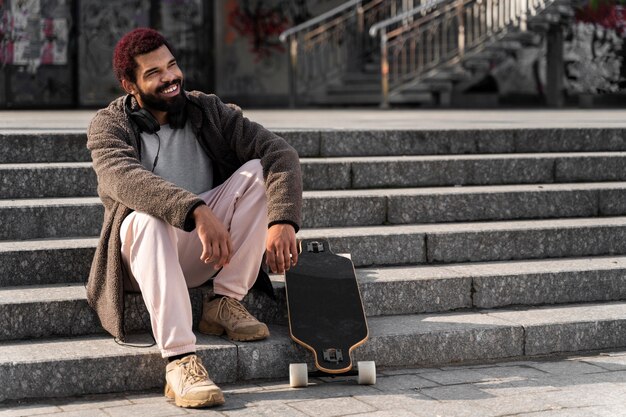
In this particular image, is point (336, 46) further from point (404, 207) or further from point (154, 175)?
point (154, 175)

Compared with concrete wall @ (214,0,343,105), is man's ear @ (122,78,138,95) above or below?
below

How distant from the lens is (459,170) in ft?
23.7

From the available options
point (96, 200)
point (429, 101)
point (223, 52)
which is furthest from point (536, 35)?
point (96, 200)

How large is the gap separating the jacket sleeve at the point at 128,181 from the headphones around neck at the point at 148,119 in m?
0.08

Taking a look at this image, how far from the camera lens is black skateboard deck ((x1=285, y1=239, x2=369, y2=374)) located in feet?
16.4

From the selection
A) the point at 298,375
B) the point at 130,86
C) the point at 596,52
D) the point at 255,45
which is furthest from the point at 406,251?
the point at 255,45

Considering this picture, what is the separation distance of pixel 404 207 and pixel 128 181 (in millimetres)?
2343

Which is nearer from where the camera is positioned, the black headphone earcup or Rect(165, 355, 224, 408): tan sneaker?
Rect(165, 355, 224, 408): tan sneaker

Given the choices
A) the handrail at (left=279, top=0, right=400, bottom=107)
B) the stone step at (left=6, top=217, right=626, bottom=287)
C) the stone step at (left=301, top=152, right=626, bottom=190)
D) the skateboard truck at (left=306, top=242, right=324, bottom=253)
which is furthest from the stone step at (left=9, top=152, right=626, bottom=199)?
the handrail at (left=279, top=0, right=400, bottom=107)

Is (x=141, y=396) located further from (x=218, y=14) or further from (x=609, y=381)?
(x=218, y=14)

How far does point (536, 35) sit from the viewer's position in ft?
55.9

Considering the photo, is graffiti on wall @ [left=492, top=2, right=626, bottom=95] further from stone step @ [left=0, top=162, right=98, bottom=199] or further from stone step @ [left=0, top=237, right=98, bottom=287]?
stone step @ [left=0, top=237, right=98, bottom=287]

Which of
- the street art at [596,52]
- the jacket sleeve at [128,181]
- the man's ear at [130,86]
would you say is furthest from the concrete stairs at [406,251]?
the street art at [596,52]

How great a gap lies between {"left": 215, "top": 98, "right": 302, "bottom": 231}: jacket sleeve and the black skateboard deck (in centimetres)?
52
